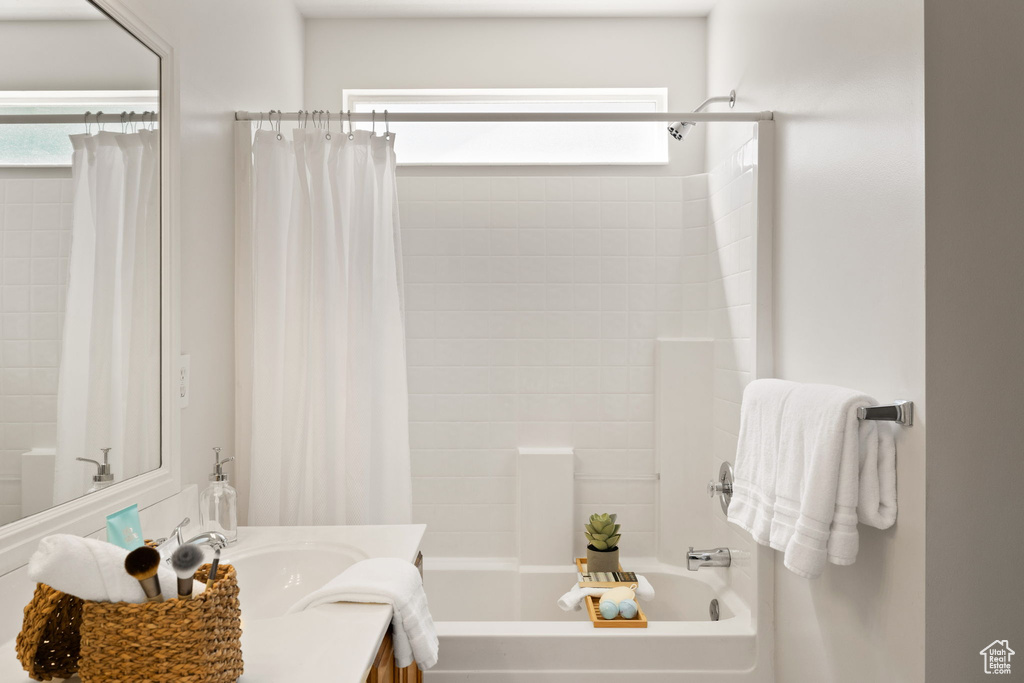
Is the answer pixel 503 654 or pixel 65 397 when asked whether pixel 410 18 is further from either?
pixel 503 654

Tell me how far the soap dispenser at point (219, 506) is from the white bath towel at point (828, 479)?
50.2 inches

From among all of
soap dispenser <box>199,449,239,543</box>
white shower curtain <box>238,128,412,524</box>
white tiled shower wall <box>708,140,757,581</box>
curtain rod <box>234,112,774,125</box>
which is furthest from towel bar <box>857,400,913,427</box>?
soap dispenser <box>199,449,239,543</box>

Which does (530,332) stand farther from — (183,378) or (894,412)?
(894,412)

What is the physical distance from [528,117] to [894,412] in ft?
4.22

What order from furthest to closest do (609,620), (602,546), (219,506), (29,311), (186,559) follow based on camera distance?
(602,546) → (609,620) → (219,506) → (29,311) → (186,559)

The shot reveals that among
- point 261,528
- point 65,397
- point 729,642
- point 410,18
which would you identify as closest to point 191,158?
point 65,397

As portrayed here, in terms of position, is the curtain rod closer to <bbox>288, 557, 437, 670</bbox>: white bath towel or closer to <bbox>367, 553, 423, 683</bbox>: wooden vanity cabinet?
<bbox>288, 557, 437, 670</bbox>: white bath towel

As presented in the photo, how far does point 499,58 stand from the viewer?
2.86 metres

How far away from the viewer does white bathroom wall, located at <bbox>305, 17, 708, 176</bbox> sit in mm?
2850

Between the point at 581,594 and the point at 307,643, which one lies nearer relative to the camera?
the point at 307,643

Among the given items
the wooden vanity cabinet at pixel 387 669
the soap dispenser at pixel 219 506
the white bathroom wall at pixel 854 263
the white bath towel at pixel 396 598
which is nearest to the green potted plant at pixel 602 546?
the white bathroom wall at pixel 854 263

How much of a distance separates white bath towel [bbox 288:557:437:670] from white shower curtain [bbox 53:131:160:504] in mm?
485

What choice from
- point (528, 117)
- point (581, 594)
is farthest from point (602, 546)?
point (528, 117)
